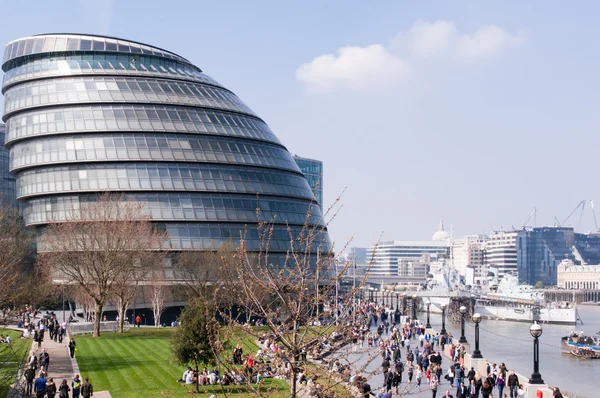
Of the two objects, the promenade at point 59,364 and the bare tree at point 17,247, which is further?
the bare tree at point 17,247

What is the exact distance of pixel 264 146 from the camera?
98.5 metres

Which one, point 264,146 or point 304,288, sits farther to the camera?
point 264,146

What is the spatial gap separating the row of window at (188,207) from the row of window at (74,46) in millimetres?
19713

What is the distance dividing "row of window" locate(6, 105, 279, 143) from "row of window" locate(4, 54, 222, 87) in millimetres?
5396

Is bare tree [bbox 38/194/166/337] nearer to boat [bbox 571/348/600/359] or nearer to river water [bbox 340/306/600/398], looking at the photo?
river water [bbox 340/306/600/398]

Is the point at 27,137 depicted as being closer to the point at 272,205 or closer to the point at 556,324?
the point at 272,205

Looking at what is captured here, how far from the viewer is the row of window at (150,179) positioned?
88.2 meters

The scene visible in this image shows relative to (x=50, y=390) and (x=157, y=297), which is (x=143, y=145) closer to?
(x=157, y=297)

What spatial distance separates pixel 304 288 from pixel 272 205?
77362mm

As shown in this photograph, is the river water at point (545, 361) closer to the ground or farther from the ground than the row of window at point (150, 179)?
closer to the ground

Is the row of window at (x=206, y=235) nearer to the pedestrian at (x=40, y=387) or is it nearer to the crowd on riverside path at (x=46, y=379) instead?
the crowd on riverside path at (x=46, y=379)

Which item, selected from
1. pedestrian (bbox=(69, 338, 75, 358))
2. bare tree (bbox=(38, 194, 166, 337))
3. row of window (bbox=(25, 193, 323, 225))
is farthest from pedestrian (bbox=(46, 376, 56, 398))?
row of window (bbox=(25, 193, 323, 225))

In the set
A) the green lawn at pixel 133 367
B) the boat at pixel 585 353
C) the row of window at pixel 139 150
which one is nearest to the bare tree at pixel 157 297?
the green lawn at pixel 133 367

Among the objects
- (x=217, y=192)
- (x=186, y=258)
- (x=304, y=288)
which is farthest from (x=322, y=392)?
(x=217, y=192)
